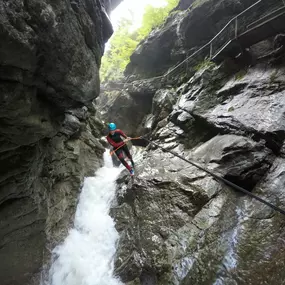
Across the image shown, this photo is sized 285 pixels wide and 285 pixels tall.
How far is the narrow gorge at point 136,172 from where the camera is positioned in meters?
3.99

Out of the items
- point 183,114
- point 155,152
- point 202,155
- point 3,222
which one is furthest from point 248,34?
point 3,222

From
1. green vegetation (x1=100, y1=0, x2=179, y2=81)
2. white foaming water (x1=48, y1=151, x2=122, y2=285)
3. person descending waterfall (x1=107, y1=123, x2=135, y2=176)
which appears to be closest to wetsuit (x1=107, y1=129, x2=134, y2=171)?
person descending waterfall (x1=107, y1=123, x2=135, y2=176)

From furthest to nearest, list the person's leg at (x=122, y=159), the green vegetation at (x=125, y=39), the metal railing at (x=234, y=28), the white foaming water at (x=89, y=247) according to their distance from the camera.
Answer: the green vegetation at (x=125, y=39) → the metal railing at (x=234, y=28) → the person's leg at (x=122, y=159) → the white foaming water at (x=89, y=247)

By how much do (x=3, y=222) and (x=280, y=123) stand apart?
28.5 ft

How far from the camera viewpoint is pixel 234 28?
11.4 meters

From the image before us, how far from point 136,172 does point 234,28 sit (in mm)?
9229

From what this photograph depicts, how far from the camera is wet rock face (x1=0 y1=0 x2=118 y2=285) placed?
10.5ft

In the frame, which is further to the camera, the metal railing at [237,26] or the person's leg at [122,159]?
the metal railing at [237,26]

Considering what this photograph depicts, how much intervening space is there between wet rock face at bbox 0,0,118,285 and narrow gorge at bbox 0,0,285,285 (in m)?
0.03

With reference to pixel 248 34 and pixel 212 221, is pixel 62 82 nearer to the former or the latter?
pixel 212 221

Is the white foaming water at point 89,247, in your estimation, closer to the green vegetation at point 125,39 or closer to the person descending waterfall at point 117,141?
the person descending waterfall at point 117,141

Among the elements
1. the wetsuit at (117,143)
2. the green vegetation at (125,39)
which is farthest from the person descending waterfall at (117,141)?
the green vegetation at (125,39)

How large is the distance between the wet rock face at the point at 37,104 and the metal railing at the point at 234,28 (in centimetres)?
749

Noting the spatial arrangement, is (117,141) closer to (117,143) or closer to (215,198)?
(117,143)
